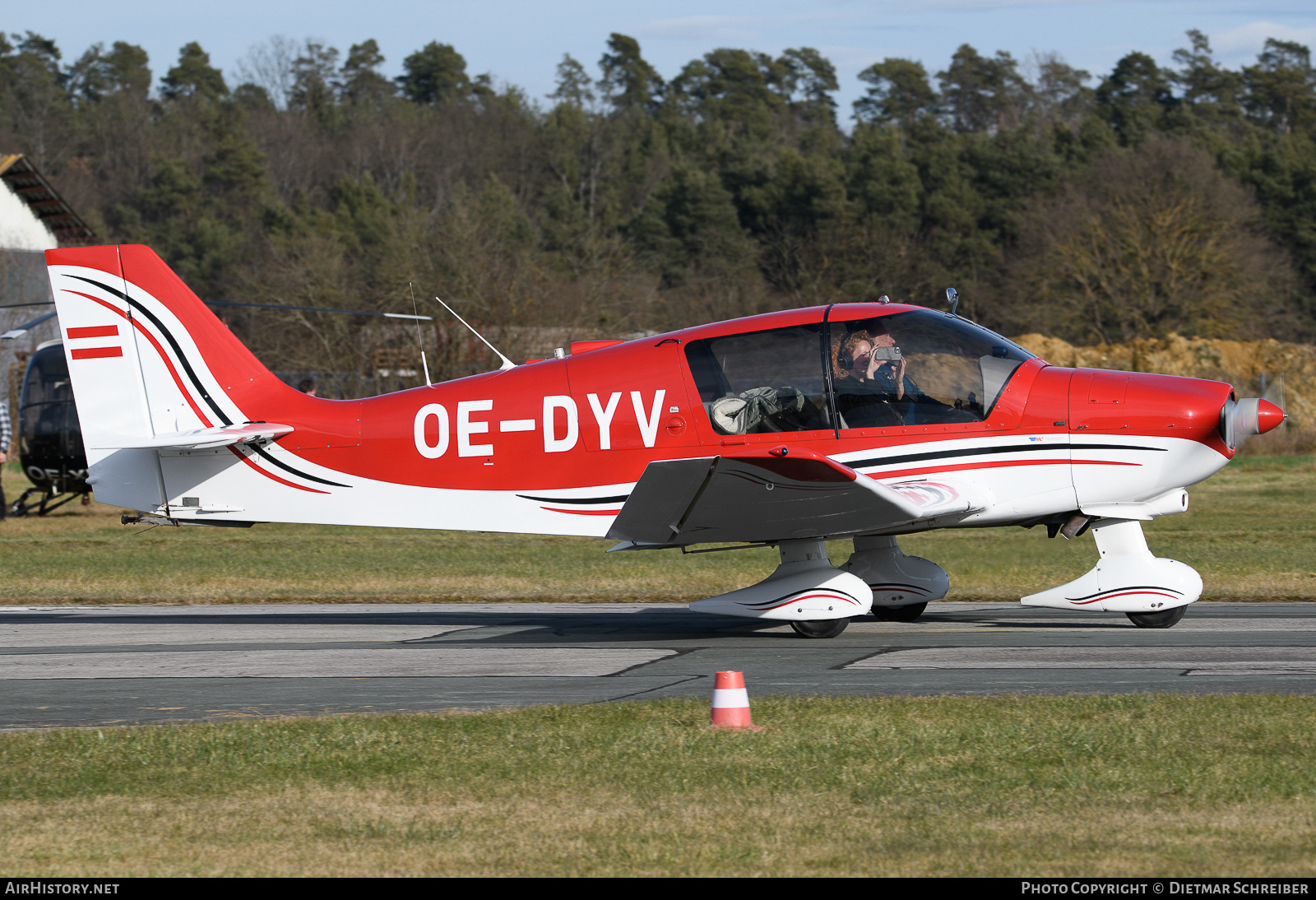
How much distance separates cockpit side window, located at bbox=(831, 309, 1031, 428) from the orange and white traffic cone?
3786 millimetres

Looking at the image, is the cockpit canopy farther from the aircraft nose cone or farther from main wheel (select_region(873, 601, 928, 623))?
main wheel (select_region(873, 601, 928, 623))

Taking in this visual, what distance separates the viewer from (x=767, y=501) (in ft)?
32.0

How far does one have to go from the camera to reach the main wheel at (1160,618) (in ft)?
34.4

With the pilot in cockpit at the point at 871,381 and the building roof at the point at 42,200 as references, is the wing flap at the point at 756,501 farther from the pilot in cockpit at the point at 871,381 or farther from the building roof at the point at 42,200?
the building roof at the point at 42,200

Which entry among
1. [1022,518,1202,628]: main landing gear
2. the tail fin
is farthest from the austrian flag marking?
[1022,518,1202,628]: main landing gear

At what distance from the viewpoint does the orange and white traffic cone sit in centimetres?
689

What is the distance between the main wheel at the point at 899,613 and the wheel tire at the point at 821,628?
43.3 inches

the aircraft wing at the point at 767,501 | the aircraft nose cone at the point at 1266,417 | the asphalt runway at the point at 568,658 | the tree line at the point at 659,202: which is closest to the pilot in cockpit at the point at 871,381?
the aircraft wing at the point at 767,501

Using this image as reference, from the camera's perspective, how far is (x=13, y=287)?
45812 mm

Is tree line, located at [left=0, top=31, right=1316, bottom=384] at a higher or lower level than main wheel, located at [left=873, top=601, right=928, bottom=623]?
higher

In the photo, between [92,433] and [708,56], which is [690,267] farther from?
[708,56]

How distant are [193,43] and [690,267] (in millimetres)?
74464
